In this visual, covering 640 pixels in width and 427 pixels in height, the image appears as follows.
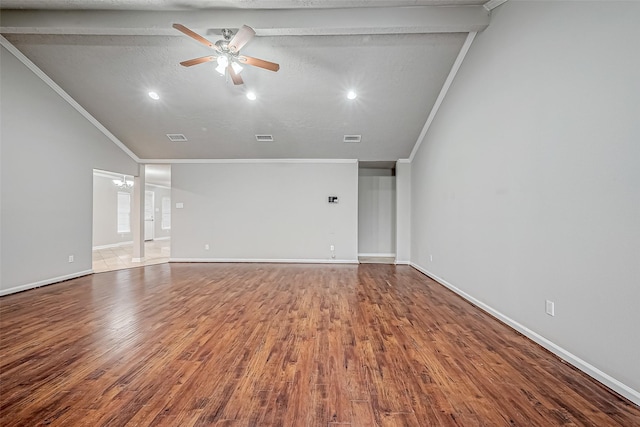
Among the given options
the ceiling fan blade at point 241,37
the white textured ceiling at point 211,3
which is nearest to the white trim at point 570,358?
the white textured ceiling at point 211,3

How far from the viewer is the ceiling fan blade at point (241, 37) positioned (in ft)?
9.15

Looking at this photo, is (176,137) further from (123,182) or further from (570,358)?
(570,358)

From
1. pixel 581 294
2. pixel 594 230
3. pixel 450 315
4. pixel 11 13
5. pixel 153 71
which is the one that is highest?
pixel 11 13

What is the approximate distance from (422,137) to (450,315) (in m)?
3.72

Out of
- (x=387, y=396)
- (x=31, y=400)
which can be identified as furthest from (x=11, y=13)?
(x=387, y=396)

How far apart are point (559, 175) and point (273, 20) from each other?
11.3 ft

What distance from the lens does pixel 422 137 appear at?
5.62 m

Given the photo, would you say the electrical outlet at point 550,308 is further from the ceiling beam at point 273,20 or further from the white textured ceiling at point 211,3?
the white textured ceiling at point 211,3

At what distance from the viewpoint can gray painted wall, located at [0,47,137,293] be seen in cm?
389

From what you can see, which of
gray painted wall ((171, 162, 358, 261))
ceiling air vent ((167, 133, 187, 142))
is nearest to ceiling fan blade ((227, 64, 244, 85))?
ceiling air vent ((167, 133, 187, 142))

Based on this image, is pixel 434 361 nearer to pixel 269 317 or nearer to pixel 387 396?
pixel 387 396

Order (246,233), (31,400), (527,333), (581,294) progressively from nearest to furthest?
(31,400)
(581,294)
(527,333)
(246,233)

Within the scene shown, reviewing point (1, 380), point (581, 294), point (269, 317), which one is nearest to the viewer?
point (1, 380)

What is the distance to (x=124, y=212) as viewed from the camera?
1009cm
